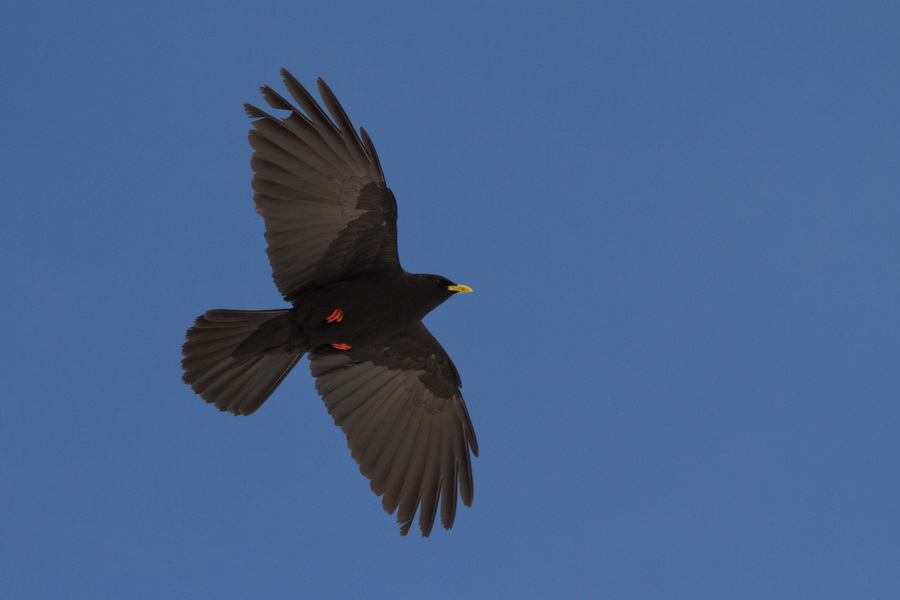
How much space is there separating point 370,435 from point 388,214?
301 cm

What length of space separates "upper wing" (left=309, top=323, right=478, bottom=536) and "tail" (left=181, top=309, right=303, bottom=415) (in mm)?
859

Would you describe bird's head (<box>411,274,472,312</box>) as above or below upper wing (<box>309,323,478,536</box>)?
above

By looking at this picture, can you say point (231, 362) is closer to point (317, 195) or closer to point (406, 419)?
point (317, 195)

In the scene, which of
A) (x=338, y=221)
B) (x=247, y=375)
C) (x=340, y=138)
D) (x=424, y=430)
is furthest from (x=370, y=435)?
(x=340, y=138)

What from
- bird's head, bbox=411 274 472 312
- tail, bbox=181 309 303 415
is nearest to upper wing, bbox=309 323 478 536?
tail, bbox=181 309 303 415

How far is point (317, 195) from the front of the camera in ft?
34.6

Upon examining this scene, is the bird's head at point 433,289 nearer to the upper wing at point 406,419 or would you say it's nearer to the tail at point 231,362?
the upper wing at point 406,419

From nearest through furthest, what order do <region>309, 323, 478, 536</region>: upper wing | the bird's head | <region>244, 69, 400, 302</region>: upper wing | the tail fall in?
<region>244, 69, 400, 302</region>: upper wing, the tail, the bird's head, <region>309, 323, 478, 536</region>: upper wing

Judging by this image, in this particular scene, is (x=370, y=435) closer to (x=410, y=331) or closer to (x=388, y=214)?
(x=410, y=331)

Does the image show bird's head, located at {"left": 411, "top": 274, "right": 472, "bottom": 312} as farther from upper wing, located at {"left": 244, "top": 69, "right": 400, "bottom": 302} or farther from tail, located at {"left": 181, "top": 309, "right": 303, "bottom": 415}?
tail, located at {"left": 181, "top": 309, "right": 303, "bottom": 415}

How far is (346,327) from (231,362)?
1312 mm

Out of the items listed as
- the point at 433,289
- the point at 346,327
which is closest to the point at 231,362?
the point at 346,327

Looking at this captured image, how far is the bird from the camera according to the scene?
33.8 ft

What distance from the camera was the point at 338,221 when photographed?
10.8 m
